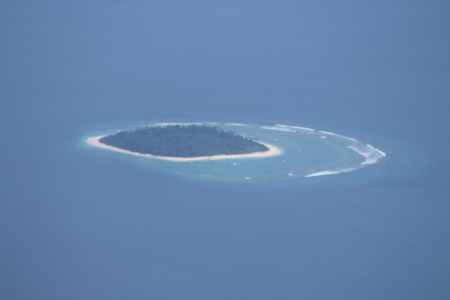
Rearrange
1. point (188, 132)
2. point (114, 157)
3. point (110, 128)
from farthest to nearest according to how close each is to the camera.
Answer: point (110, 128), point (188, 132), point (114, 157)

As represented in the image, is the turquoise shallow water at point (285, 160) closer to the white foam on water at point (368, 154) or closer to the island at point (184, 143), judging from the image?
the white foam on water at point (368, 154)

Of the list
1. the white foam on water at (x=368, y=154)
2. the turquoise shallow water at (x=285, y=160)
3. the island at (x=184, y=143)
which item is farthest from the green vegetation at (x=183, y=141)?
the white foam on water at (x=368, y=154)

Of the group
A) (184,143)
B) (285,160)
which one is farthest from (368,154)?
(184,143)

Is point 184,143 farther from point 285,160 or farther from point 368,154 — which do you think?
point 368,154

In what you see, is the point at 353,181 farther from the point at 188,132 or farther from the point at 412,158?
the point at 188,132

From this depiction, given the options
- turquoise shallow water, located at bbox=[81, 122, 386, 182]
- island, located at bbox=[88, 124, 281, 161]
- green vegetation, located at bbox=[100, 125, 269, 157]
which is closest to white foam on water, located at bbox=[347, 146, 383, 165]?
turquoise shallow water, located at bbox=[81, 122, 386, 182]

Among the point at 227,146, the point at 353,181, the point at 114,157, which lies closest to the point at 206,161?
the point at 227,146

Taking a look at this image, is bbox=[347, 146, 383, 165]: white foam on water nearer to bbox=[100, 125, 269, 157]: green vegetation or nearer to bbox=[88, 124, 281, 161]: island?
bbox=[88, 124, 281, 161]: island
